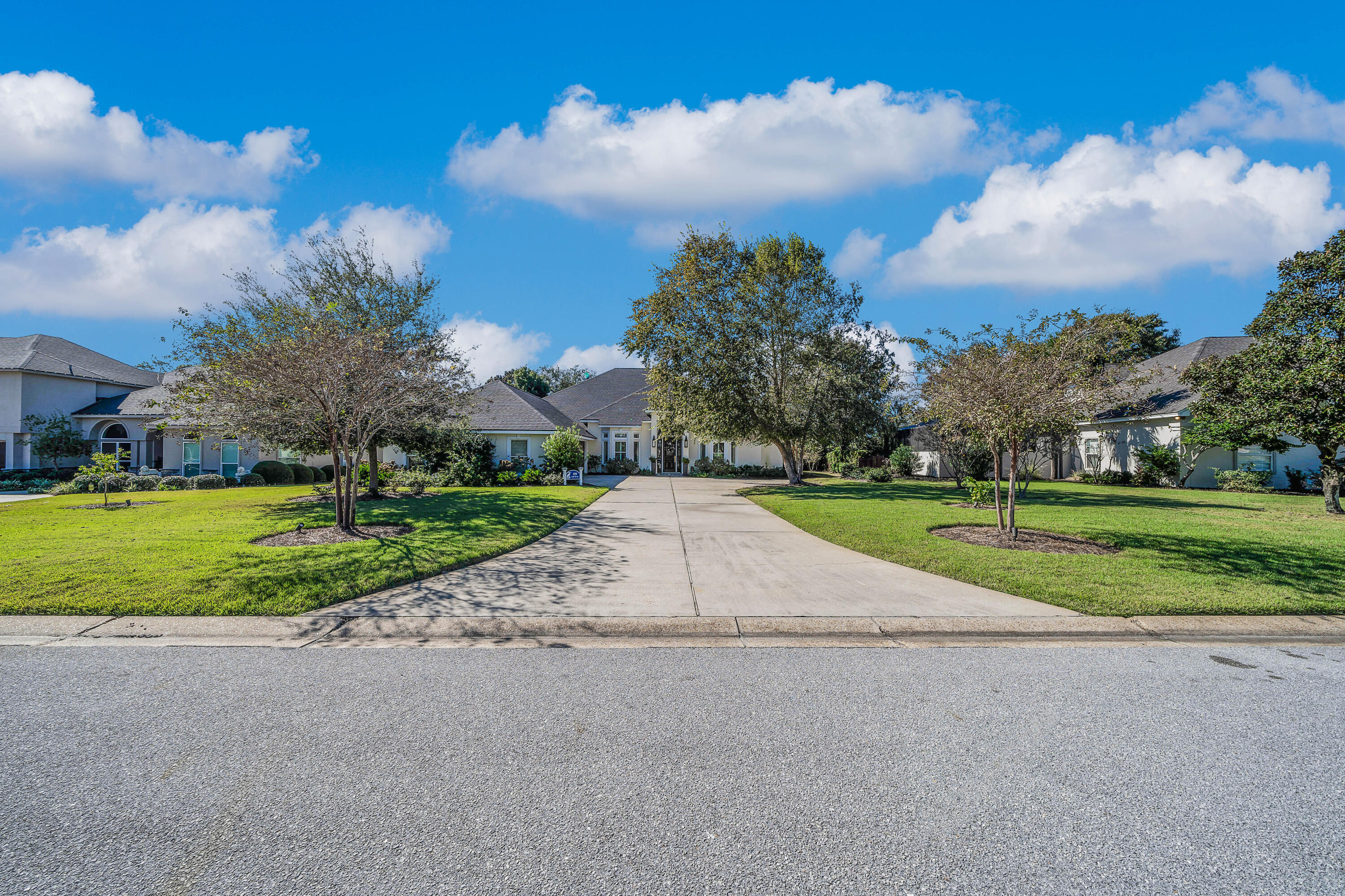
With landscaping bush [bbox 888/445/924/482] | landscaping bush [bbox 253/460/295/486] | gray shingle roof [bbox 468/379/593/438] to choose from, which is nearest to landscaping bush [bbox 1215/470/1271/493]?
landscaping bush [bbox 888/445/924/482]

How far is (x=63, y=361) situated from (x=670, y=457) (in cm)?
3050

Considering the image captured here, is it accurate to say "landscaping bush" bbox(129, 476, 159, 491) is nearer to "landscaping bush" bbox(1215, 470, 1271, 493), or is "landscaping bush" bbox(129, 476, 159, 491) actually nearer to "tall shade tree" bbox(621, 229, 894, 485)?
"tall shade tree" bbox(621, 229, 894, 485)

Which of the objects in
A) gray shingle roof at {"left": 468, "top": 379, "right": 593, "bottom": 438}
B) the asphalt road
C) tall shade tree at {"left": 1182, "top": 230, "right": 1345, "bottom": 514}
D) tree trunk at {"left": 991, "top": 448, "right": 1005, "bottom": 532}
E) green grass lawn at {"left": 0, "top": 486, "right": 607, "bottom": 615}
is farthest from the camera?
gray shingle roof at {"left": 468, "top": 379, "right": 593, "bottom": 438}

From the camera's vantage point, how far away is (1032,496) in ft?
63.6

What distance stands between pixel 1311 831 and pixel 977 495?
11975 millimetres

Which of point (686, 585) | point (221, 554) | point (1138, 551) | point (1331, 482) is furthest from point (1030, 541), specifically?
point (1331, 482)

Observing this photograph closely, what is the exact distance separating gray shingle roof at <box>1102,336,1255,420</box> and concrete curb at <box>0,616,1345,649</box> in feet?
75.5

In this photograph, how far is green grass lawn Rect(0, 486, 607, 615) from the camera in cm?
616

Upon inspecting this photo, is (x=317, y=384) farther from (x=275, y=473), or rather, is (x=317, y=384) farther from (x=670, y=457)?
(x=670, y=457)

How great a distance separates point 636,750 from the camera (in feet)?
11.0

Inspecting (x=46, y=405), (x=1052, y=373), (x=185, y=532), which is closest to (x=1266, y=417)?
(x=1052, y=373)

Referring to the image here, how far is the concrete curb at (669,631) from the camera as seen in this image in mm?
5352

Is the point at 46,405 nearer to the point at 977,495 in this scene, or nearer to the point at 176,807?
the point at 176,807

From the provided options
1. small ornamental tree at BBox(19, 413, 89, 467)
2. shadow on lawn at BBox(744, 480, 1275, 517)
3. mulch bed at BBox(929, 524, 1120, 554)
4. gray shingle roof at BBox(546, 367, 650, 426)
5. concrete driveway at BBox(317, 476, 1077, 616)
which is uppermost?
gray shingle roof at BBox(546, 367, 650, 426)
